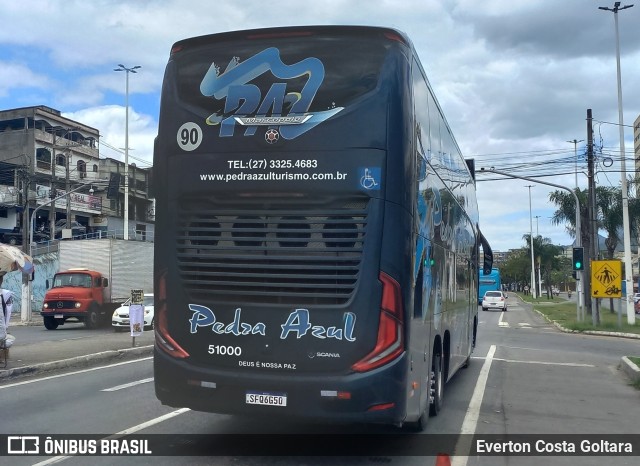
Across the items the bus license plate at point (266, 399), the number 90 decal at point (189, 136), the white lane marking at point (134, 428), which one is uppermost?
the number 90 decal at point (189, 136)

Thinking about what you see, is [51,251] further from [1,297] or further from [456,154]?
[456,154]

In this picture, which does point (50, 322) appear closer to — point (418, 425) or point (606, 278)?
point (418, 425)

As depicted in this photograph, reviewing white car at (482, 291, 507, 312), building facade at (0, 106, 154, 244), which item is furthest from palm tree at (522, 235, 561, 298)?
building facade at (0, 106, 154, 244)

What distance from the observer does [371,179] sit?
6172mm

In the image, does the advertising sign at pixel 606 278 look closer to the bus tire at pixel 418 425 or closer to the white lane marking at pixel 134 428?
the bus tire at pixel 418 425

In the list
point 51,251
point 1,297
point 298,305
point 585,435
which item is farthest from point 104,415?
point 51,251

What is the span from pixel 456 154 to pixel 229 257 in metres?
5.77

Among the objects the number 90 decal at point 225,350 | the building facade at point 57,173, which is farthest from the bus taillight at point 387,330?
the building facade at point 57,173

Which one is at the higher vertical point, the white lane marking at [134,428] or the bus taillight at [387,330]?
the bus taillight at [387,330]

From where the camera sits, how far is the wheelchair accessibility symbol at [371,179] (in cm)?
617

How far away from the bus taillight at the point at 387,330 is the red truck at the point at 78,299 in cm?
2299

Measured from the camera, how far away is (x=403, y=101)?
630cm

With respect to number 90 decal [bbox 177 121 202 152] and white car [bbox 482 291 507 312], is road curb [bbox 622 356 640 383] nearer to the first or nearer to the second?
number 90 decal [bbox 177 121 202 152]

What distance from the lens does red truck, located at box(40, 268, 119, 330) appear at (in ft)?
87.9
